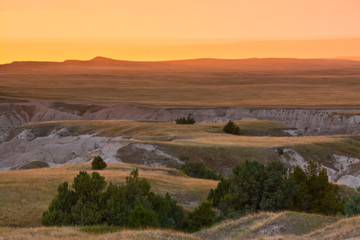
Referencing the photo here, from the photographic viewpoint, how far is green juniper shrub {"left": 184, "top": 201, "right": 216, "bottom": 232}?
22.3 meters

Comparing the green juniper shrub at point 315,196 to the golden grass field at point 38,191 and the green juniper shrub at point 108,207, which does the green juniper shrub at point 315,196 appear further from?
the green juniper shrub at point 108,207

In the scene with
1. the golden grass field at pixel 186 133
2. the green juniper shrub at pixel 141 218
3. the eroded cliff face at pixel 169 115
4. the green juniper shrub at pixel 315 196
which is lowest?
the eroded cliff face at pixel 169 115

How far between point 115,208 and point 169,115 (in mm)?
84511

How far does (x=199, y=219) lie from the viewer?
73.6ft

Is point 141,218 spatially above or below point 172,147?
above

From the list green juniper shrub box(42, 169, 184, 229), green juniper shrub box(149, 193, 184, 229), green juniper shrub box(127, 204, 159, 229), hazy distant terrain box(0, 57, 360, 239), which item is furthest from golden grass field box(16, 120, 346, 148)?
green juniper shrub box(127, 204, 159, 229)

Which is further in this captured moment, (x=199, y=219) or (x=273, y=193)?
(x=273, y=193)

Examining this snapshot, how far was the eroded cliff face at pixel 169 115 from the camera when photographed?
89.1 meters

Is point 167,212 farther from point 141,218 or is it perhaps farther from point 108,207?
point 141,218

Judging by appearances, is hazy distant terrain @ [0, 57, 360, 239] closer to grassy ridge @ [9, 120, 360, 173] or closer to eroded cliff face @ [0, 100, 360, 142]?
grassy ridge @ [9, 120, 360, 173]

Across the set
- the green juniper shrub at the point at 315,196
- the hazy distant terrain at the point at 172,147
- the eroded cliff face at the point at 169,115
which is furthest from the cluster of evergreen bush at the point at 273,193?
the eroded cliff face at the point at 169,115

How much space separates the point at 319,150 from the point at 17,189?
37.0m

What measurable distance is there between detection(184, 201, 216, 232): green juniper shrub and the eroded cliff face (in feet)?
219

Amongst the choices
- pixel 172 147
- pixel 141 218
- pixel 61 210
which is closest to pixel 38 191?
pixel 61 210
